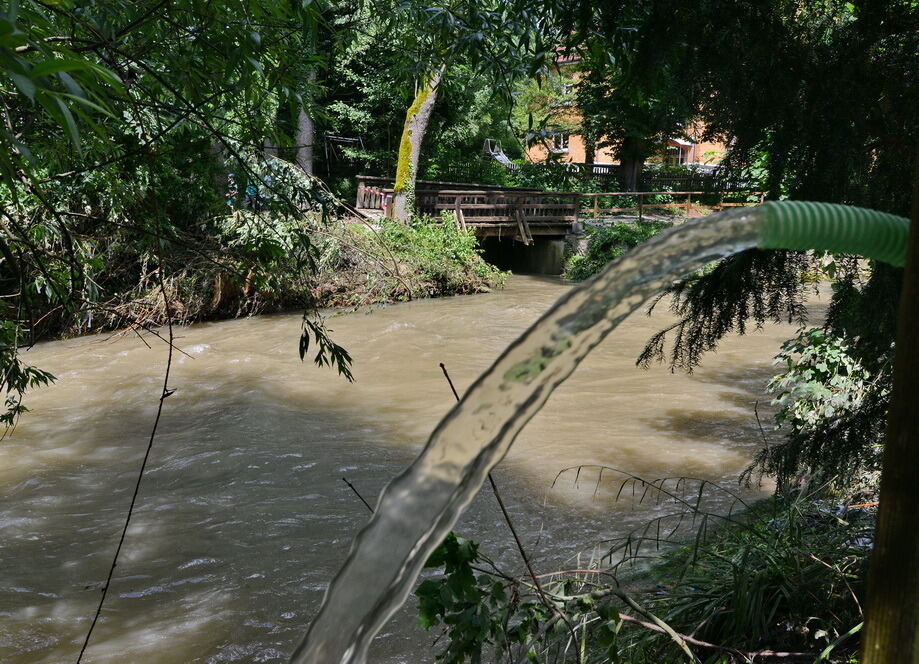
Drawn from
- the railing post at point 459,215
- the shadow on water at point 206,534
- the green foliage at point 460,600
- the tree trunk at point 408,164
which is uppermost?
the tree trunk at point 408,164

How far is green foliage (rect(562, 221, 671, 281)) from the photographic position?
857 inches

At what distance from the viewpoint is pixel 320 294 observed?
52.9 feet

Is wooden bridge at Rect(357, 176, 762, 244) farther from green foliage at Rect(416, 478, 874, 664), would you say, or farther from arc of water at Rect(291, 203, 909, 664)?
arc of water at Rect(291, 203, 909, 664)

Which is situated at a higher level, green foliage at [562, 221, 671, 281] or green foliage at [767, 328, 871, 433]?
green foliage at [562, 221, 671, 281]

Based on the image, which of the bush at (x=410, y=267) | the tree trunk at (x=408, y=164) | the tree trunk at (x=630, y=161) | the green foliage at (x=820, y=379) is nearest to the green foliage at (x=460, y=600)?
the green foliage at (x=820, y=379)

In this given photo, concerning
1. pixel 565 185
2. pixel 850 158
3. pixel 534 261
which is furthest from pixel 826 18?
pixel 534 261

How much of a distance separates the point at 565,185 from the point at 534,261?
21105mm

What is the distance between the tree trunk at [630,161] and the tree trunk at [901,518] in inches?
1212

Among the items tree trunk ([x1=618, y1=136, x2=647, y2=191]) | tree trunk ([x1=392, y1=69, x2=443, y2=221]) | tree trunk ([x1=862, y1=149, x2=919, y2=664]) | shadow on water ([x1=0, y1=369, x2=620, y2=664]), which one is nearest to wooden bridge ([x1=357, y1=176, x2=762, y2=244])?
tree trunk ([x1=392, y1=69, x2=443, y2=221])

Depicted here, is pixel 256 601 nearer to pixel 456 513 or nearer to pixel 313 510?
pixel 313 510

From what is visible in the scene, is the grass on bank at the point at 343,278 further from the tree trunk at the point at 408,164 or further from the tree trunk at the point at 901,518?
the tree trunk at the point at 901,518

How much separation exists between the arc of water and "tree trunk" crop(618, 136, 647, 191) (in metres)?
30.7

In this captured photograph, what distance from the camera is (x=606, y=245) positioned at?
2208 cm

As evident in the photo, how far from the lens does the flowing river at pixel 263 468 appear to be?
17.5 ft
